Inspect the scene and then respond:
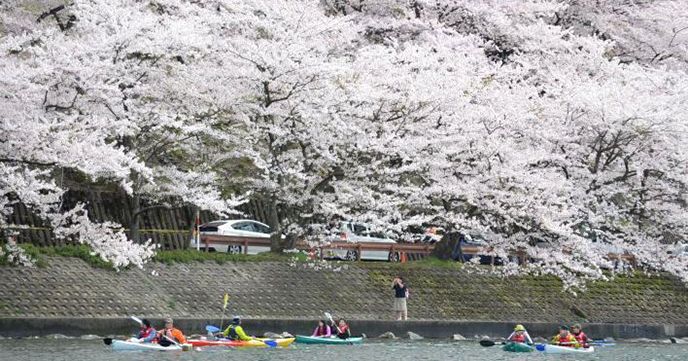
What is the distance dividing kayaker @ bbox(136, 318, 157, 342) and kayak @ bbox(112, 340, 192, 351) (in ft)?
0.75

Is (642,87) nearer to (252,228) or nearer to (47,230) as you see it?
(252,228)

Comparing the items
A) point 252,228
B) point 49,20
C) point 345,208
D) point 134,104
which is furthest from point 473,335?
point 49,20

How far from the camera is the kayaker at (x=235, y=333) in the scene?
29531 millimetres

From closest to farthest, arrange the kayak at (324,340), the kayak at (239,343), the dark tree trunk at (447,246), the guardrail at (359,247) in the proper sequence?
the kayak at (239,343) → the kayak at (324,340) → the guardrail at (359,247) → the dark tree trunk at (447,246)

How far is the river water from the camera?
83.6ft

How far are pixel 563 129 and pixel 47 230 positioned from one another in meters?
16.0

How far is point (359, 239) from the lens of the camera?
41250 millimetres

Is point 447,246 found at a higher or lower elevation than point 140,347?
higher

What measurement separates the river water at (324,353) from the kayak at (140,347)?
167 mm

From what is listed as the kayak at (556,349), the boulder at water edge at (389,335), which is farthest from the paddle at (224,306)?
the kayak at (556,349)

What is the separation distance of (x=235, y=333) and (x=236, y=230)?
10.4 meters

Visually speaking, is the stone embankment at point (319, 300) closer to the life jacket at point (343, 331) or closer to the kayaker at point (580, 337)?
the life jacket at point (343, 331)

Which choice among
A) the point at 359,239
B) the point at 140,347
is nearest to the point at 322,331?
the point at 140,347

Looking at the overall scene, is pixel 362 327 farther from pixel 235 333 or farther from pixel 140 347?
pixel 140 347
